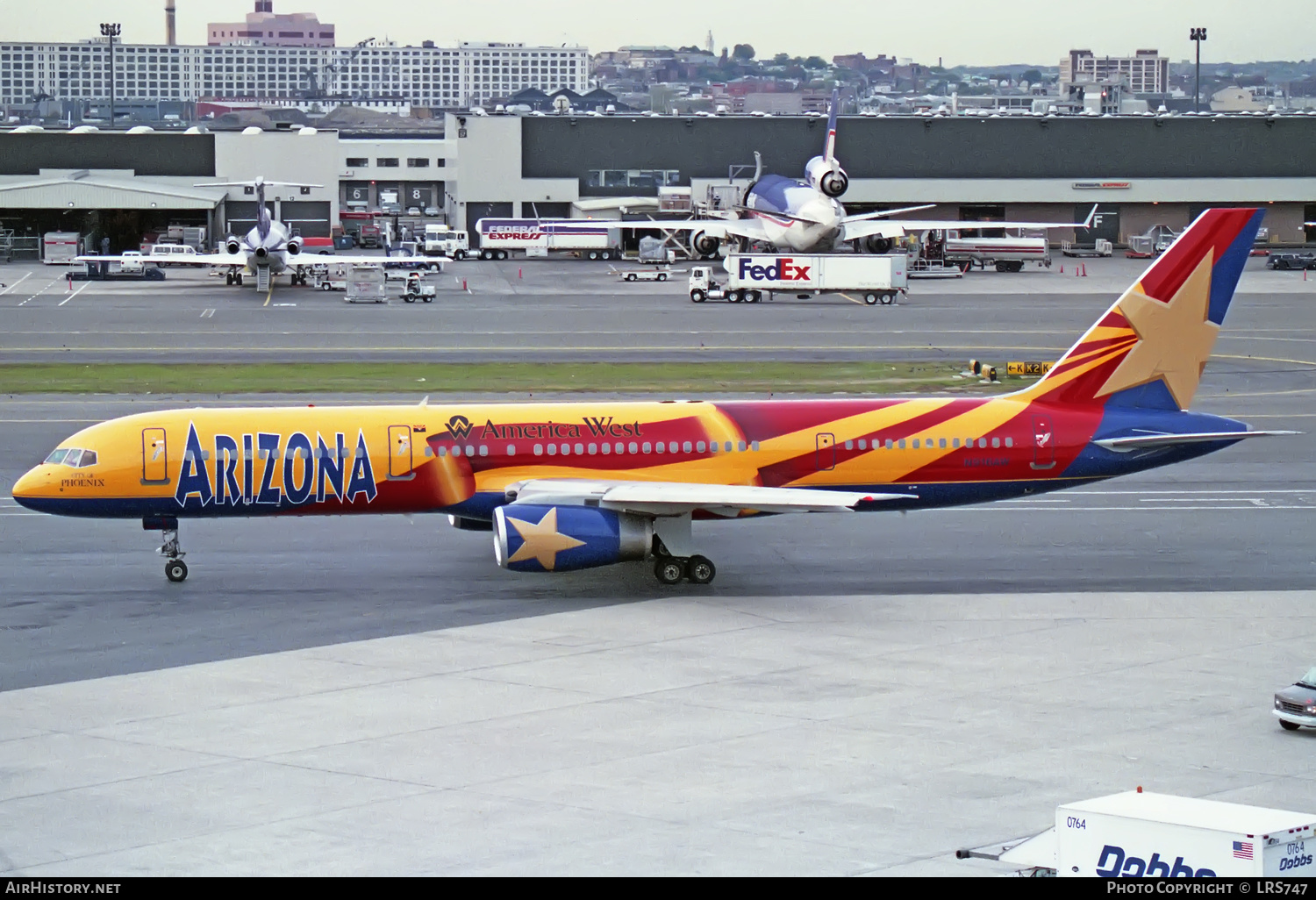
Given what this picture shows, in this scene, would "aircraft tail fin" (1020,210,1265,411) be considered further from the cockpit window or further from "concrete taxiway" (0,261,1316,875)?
the cockpit window

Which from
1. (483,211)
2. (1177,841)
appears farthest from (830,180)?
(1177,841)

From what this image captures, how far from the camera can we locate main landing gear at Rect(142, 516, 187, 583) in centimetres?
3756

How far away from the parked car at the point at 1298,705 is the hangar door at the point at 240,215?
124 m

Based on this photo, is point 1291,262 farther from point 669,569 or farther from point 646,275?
point 669,569

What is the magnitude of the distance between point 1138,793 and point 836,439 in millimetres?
19758

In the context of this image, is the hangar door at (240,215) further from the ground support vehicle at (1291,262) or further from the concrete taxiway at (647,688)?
the concrete taxiway at (647,688)

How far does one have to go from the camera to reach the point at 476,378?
67562mm

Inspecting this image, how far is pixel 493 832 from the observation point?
22172 millimetres

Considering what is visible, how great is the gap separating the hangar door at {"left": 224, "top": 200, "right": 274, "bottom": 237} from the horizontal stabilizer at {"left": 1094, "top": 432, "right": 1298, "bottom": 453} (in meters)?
112

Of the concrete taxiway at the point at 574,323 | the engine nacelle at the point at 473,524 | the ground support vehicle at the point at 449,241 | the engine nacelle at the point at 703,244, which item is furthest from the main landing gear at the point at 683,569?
the ground support vehicle at the point at 449,241

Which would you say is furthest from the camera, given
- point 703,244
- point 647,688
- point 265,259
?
point 703,244

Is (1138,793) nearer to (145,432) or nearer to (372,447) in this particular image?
(372,447)

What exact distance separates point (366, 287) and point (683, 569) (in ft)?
219

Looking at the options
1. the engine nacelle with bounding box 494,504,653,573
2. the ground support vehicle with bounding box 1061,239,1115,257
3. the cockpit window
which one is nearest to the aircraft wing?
the engine nacelle with bounding box 494,504,653,573
